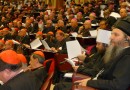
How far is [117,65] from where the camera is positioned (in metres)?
3.72

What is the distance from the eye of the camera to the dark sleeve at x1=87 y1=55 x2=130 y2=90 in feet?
11.6

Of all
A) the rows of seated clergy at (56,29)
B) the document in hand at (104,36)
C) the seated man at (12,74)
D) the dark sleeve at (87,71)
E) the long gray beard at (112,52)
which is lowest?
the rows of seated clergy at (56,29)

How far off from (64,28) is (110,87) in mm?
8447

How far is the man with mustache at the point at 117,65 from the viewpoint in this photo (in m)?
3.57

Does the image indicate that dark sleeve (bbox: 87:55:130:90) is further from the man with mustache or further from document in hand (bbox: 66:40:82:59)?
document in hand (bbox: 66:40:82:59)

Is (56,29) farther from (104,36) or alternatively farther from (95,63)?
(104,36)

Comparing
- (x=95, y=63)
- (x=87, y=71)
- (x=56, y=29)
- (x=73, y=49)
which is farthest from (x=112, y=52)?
(x=56, y=29)

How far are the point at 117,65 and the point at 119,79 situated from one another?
0.72 ft

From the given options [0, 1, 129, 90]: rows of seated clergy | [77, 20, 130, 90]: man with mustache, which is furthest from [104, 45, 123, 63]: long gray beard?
[0, 1, 129, 90]: rows of seated clergy

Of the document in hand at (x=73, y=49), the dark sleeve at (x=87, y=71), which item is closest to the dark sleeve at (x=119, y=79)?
the dark sleeve at (x=87, y=71)

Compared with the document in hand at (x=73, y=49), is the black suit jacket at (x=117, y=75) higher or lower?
higher

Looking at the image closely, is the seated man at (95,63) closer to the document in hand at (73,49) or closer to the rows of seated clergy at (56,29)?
the rows of seated clergy at (56,29)

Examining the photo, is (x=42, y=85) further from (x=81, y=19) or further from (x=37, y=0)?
(x=37, y=0)

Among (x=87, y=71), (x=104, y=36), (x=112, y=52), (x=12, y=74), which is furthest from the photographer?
(x=104, y=36)
